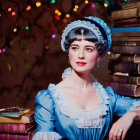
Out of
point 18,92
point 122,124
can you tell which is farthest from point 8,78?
point 122,124

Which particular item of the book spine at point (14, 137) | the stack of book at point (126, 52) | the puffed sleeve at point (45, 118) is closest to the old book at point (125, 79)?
the stack of book at point (126, 52)

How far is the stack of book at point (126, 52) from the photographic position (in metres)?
1.28

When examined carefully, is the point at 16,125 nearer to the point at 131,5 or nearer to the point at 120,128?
the point at 120,128

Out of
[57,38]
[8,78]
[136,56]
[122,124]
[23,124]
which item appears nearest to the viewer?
[122,124]

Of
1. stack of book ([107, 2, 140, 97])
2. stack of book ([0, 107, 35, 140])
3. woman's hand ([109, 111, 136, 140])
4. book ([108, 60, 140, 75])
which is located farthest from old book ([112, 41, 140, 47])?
stack of book ([0, 107, 35, 140])

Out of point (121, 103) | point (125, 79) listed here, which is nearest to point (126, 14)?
point (125, 79)

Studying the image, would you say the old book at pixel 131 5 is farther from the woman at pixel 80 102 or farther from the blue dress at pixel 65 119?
the blue dress at pixel 65 119

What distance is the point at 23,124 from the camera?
3.76 feet

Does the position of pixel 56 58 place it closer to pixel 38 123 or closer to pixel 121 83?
pixel 121 83

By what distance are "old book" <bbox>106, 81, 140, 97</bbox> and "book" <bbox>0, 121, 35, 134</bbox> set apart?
0.53m

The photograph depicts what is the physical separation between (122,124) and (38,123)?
37 cm

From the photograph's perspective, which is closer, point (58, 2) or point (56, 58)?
point (58, 2)

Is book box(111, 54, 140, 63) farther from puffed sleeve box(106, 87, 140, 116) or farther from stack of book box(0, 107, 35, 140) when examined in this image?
stack of book box(0, 107, 35, 140)

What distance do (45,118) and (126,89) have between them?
1.69ft
